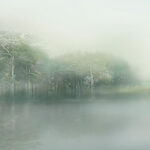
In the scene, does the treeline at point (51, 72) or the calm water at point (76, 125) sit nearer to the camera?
the calm water at point (76, 125)

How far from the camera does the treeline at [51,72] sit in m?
14.7

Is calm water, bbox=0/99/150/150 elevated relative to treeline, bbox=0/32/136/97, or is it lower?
lower

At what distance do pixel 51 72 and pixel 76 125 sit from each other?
7354mm

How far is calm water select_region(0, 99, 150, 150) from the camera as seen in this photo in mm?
6402

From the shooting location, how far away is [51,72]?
49.8 ft

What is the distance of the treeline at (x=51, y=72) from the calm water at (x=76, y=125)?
9.16 feet

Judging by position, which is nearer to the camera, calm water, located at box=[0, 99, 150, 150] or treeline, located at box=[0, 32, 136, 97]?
calm water, located at box=[0, 99, 150, 150]

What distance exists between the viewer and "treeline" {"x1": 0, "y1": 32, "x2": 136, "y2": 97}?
14.7m

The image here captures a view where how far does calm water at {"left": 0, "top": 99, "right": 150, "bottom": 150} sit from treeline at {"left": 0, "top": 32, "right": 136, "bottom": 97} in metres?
2.79

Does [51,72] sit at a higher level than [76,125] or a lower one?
higher

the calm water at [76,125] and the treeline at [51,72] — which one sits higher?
the treeline at [51,72]

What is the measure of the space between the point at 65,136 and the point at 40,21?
17.0 metres

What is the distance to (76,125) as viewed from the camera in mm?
8039

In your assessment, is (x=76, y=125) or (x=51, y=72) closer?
(x=76, y=125)
